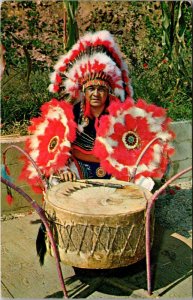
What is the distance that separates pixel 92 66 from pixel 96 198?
1162 millimetres

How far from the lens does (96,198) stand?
260 centimetres

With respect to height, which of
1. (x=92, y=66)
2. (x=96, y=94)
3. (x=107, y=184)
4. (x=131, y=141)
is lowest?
(x=107, y=184)

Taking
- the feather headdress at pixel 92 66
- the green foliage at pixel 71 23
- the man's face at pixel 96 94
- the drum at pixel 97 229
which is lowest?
the drum at pixel 97 229

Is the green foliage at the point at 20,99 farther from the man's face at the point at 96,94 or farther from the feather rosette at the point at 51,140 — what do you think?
the man's face at the point at 96,94

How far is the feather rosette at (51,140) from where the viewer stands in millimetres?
3260

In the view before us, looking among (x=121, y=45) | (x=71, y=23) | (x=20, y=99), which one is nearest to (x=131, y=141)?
(x=71, y=23)

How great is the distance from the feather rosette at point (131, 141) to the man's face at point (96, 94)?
99 millimetres

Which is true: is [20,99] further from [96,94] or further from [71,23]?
[96,94]

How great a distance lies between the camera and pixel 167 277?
113 inches

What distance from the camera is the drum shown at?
235 centimetres

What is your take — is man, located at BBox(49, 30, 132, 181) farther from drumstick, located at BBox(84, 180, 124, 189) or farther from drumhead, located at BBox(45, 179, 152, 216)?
drumhead, located at BBox(45, 179, 152, 216)

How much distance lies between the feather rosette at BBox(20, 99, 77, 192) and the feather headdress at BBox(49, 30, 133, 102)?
7.7 inches

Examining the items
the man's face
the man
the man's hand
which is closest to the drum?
the man's hand

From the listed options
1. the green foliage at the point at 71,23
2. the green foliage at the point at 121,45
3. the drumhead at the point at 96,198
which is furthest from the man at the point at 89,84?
the drumhead at the point at 96,198
